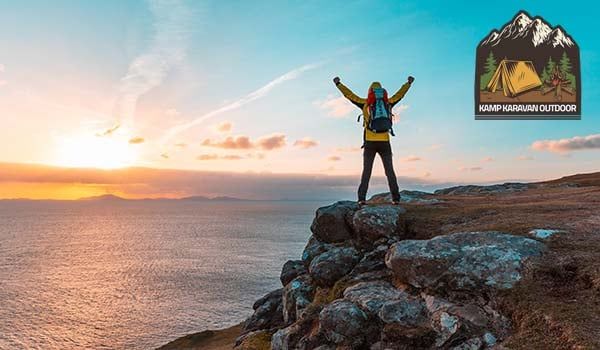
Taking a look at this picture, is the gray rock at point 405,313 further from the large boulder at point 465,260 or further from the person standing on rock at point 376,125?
the person standing on rock at point 376,125

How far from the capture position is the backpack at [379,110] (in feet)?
64.0

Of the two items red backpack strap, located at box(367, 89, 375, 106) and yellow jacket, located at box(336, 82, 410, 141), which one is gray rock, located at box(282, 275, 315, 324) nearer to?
yellow jacket, located at box(336, 82, 410, 141)

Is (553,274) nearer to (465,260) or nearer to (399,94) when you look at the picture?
(465,260)

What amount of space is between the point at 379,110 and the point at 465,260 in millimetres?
8726

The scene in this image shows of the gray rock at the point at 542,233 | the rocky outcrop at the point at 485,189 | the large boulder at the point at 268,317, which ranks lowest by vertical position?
the large boulder at the point at 268,317

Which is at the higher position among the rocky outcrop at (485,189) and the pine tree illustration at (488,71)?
the pine tree illustration at (488,71)

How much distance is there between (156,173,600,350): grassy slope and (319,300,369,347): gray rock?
4.38 m

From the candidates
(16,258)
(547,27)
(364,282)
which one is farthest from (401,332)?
(16,258)

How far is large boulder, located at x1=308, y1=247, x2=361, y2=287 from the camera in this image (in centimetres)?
1830

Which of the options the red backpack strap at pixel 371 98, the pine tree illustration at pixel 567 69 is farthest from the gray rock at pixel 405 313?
the pine tree illustration at pixel 567 69

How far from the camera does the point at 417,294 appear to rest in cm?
1396

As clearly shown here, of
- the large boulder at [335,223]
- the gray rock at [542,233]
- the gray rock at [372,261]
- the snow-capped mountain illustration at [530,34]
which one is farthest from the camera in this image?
the snow-capped mountain illustration at [530,34]

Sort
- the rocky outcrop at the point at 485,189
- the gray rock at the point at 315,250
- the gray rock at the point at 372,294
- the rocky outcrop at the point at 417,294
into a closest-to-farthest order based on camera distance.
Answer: the rocky outcrop at the point at 417,294 → the gray rock at the point at 372,294 → the gray rock at the point at 315,250 → the rocky outcrop at the point at 485,189

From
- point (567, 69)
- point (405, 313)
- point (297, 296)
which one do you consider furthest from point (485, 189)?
point (405, 313)
